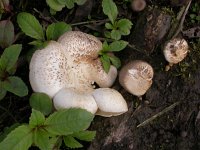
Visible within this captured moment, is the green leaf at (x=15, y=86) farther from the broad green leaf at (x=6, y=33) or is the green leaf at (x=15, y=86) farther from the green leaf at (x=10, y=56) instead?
the broad green leaf at (x=6, y=33)

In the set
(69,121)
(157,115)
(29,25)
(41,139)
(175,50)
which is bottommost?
(157,115)

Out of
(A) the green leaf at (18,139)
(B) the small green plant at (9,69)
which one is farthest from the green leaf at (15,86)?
(A) the green leaf at (18,139)

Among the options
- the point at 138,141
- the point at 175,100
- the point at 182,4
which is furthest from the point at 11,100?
the point at 182,4

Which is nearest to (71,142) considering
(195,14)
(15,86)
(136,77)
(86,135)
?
(86,135)

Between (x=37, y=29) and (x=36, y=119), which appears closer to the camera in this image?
(x=36, y=119)

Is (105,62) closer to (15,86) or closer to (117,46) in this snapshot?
(117,46)

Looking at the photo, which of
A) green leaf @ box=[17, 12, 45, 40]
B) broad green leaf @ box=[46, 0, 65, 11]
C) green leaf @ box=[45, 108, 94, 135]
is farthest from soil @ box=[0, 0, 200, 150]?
green leaf @ box=[45, 108, 94, 135]
